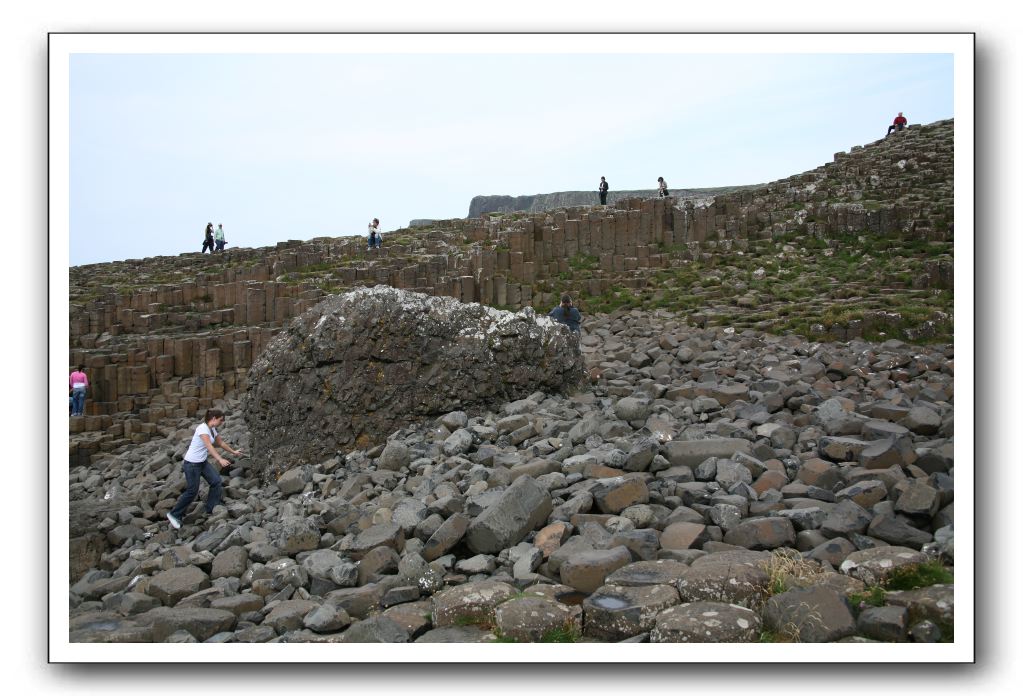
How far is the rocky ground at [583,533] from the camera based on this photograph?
5258 mm

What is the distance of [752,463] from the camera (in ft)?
24.3

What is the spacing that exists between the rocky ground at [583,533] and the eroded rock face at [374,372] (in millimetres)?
351

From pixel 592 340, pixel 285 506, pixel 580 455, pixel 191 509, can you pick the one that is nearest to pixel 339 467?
pixel 285 506

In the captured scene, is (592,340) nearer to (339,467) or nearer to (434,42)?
(339,467)

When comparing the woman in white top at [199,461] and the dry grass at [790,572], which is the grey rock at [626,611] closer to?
the dry grass at [790,572]

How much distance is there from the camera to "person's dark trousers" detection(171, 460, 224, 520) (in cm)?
908

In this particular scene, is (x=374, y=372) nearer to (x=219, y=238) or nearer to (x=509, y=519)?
(x=509, y=519)

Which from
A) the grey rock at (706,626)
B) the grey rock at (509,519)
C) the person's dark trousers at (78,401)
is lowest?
the grey rock at (706,626)

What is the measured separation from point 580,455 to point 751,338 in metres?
7.66

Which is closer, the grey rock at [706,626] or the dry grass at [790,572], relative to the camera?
the grey rock at [706,626]

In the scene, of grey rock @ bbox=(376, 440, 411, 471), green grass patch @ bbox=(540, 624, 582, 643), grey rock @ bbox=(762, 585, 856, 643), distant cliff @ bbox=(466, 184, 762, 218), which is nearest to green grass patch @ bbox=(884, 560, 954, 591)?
grey rock @ bbox=(762, 585, 856, 643)

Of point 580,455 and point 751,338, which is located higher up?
point 751,338

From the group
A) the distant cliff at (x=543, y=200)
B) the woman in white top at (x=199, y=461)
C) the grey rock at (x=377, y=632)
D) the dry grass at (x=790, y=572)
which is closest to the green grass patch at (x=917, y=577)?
the dry grass at (x=790, y=572)

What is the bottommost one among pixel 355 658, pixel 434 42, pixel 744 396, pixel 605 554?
pixel 355 658
